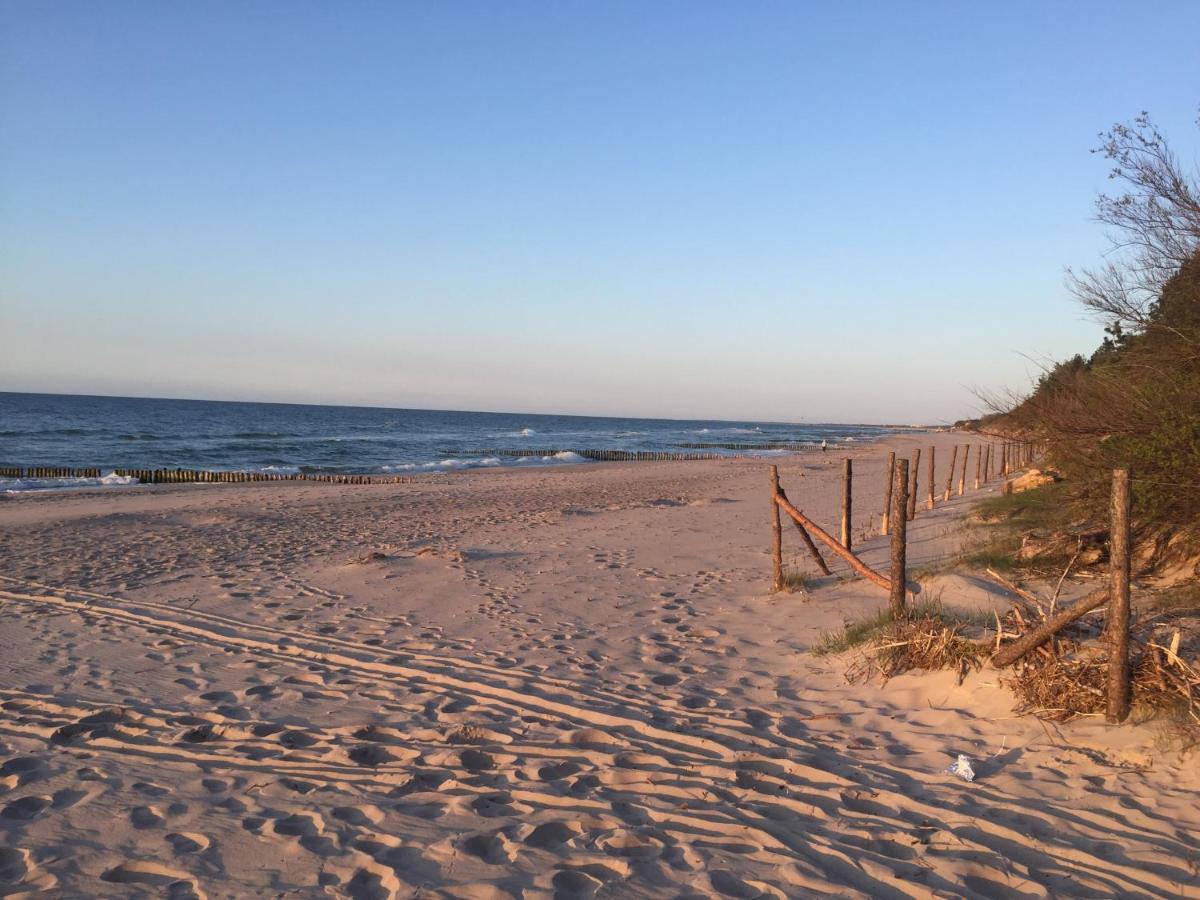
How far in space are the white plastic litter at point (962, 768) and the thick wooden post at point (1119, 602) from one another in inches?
38.6

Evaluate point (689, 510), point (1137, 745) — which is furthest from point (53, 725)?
point (689, 510)

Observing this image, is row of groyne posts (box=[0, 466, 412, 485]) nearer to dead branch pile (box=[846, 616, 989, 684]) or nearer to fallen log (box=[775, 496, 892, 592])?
fallen log (box=[775, 496, 892, 592])

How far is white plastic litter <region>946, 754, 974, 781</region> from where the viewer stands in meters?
4.61

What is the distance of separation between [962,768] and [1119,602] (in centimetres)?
133

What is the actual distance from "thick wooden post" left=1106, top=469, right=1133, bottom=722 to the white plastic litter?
0.98 m

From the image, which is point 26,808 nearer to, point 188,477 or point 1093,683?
point 1093,683

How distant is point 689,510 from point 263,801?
15.1 metres

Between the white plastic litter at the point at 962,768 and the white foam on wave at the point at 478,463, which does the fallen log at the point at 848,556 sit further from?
the white foam on wave at the point at 478,463

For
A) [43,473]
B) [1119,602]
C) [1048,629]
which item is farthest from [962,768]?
[43,473]

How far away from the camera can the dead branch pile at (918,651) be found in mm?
5941

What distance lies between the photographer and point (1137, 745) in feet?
15.3

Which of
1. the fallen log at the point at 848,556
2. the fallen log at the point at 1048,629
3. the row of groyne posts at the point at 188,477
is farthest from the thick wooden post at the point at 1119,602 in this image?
the row of groyne posts at the point at 188,477

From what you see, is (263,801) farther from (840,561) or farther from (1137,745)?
(840,561)

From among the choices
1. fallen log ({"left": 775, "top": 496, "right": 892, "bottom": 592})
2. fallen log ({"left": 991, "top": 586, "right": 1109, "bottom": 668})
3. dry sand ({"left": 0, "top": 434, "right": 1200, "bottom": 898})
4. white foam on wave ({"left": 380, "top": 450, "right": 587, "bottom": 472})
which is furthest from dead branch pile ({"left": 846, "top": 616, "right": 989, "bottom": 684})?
white foam on wave ({"left": 380, "top": 450, "right": 587, "bottom": 472})
